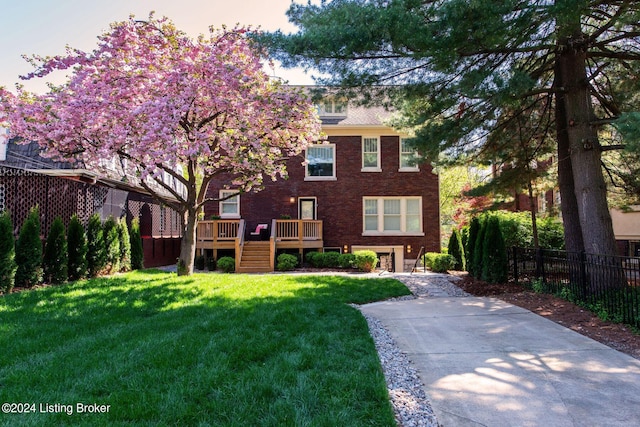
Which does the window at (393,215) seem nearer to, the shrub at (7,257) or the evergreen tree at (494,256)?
the evergreen tree at (494,256)

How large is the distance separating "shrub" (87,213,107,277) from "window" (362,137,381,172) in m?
11.2

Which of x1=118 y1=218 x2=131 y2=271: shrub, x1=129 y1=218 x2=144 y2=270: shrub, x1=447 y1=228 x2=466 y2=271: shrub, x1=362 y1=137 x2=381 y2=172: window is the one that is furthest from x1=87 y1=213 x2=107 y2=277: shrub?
x1=447 y1=228 x2=466 y2=271: shrub

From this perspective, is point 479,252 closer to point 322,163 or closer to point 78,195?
point 322,163

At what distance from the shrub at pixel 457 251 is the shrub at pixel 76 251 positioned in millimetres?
12257

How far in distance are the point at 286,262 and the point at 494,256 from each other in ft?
24.9

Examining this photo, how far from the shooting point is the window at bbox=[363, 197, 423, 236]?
57.9ft

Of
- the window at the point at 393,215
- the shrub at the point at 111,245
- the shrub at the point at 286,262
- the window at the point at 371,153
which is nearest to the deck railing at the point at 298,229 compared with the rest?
the shrub at the point at 286,262

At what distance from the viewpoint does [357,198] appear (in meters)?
17.7

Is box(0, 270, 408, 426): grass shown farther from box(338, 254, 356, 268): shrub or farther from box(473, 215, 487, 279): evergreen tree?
box(338, 254, 356, 268): shrub

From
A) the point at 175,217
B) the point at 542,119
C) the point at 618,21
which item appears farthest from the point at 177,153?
the point at 175,217

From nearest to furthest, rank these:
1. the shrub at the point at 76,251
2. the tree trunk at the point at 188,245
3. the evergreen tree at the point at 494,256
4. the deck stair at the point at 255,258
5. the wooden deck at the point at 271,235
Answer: the shrub at the point at 76,251, the tree trunk at the point at 188,245, the evergreen tree at the point at 494,256, the deck stair at the point at 255,258, the wooden deck at the point at 271,235

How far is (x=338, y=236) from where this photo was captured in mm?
17531

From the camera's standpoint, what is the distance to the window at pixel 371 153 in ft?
58.4

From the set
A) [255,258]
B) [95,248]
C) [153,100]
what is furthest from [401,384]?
[255,258]
